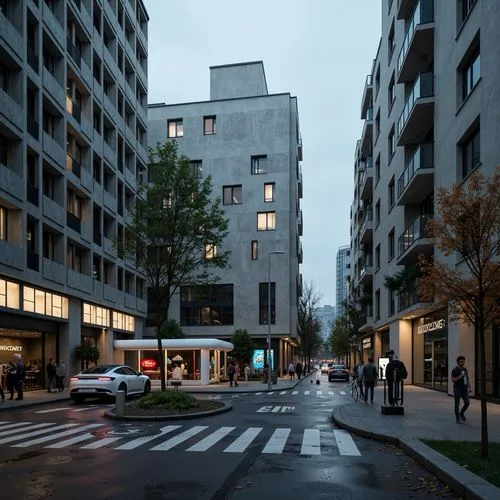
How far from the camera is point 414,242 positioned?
97.7 ft

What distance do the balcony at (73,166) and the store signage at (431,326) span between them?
855 inches

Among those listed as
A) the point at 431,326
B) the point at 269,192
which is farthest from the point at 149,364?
the point at 269,192

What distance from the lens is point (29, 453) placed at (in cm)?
1084

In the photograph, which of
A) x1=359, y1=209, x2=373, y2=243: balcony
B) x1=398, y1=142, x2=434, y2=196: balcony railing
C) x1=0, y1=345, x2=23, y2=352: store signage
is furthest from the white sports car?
x1=359, y1=209, x2=373, y2=243: balcony

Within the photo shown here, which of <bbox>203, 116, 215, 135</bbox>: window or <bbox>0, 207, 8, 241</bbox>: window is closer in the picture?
<bbox>0, 207, 8, 241</bbox>: window

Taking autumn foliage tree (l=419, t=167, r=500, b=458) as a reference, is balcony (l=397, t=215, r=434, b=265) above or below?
above

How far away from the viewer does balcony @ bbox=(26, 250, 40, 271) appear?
91.7 ft

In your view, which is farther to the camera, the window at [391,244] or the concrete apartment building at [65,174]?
the window at [391,244]

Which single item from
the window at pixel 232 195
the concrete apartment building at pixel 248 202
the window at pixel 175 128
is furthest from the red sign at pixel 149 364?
the window at pixel 175 128

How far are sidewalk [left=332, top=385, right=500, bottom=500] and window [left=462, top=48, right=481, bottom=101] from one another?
12.0 m

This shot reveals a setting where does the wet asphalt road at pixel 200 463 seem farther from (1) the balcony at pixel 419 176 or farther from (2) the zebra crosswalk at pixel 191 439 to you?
(1) the balcony at pixel 419 176

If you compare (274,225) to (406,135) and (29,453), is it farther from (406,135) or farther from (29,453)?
(29,453)

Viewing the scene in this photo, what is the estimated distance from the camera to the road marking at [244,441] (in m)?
11.2

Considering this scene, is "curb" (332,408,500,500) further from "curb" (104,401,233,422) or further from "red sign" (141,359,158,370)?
"red sign" (141,359,158,370)
